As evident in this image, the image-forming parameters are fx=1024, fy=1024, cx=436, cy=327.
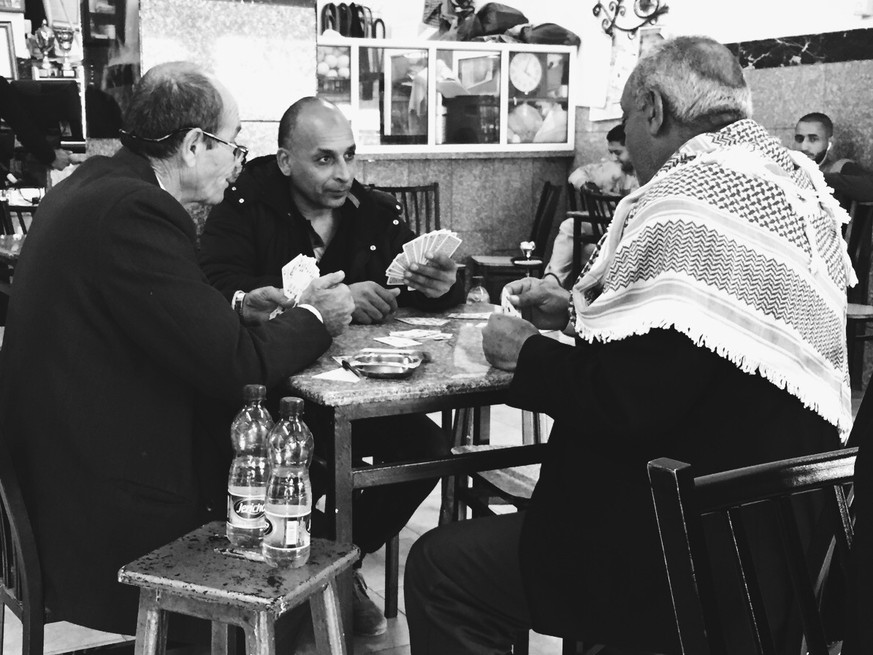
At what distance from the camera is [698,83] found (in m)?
1.92

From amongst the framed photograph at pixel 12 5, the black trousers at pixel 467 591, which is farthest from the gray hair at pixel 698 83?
the framed photograph at pixel 12 5

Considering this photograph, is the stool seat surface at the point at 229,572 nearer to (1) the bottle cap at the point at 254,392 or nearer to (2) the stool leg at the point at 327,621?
(2) the stool leg at the point at 327,621

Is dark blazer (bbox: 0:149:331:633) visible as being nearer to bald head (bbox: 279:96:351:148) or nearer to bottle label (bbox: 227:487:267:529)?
bottle label (bbox: 227:487:267:529)

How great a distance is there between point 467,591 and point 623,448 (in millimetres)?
416

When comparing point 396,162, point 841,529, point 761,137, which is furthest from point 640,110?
point 396,162

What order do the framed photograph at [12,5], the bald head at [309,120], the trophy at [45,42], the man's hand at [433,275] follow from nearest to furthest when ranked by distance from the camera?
the man's hand at [433,275] < the bald head at [309,120] < the trophy at [45,42] < the framed photograph at [12,5]

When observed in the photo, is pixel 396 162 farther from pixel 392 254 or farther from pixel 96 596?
pixel 96 596

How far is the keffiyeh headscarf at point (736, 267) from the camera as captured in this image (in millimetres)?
1687

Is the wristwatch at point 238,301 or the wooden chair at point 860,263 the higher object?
the wristwatch at point 238,301

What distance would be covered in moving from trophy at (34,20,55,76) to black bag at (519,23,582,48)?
4216mm

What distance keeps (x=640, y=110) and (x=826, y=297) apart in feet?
1.64

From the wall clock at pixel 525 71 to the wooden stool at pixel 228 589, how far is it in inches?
309

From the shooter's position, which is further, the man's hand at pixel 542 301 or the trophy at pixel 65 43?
the trophy at pixel 65 43

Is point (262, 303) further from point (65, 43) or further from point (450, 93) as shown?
point (65, 43)
